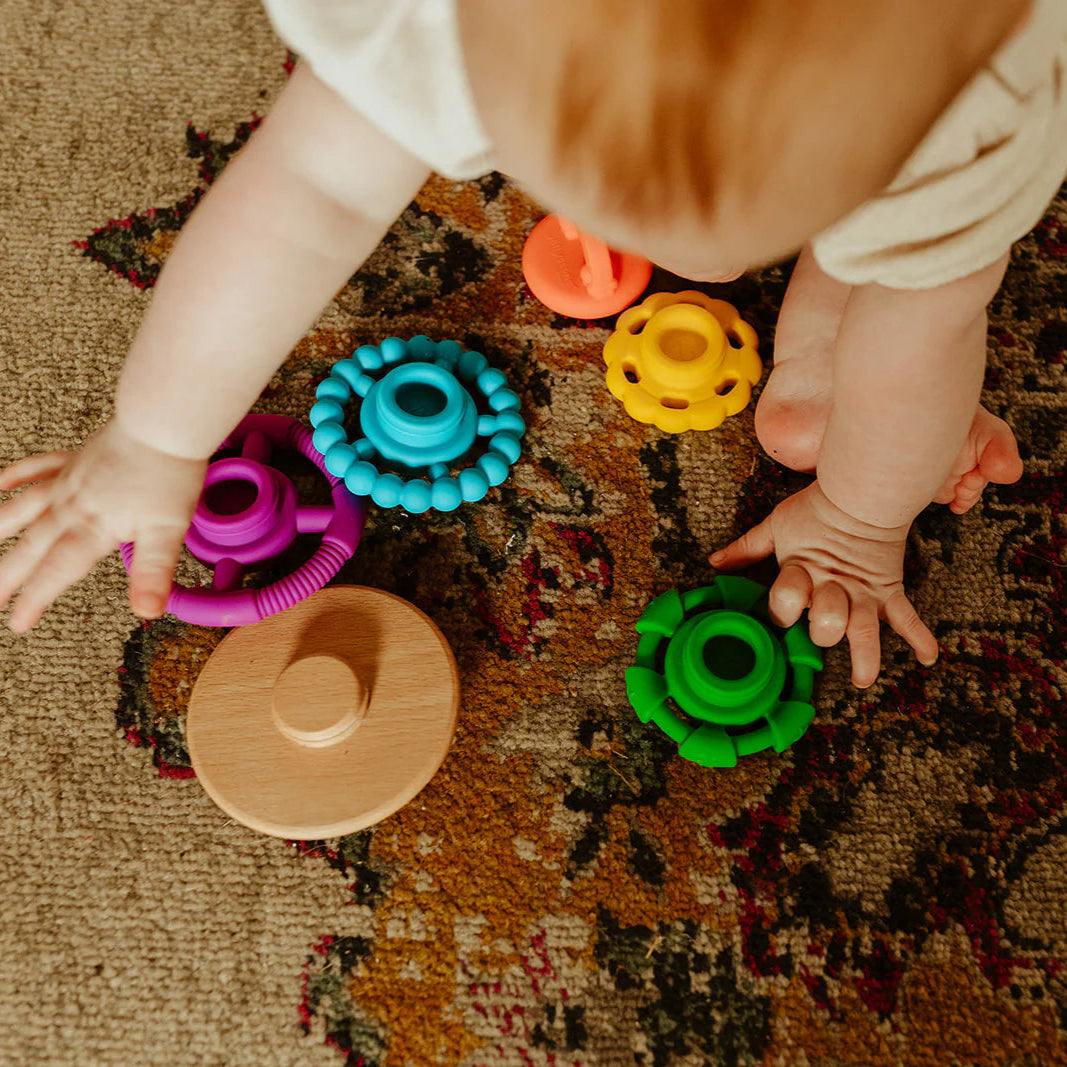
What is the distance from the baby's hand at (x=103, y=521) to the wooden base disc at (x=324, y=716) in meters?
0.09

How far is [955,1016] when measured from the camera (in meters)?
0.56

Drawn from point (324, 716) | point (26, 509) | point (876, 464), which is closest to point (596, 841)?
point (324, 716)

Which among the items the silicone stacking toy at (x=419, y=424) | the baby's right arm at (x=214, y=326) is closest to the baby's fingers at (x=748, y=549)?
the silicone stacking toy at (x=419, y=424)

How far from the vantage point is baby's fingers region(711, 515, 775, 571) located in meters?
0.66

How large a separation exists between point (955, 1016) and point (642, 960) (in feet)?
0.61

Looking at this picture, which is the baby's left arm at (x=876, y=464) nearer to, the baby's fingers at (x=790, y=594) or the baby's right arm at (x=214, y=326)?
the baby's fingers at (x=790, y=594)

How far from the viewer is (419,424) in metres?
0.66

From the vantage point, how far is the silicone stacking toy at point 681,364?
706 millimetres

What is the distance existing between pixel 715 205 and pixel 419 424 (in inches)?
14.4

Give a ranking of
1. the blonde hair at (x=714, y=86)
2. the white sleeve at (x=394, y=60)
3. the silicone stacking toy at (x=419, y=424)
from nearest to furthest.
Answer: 1. the blonde hair at (x=714, y=86)
2. the white sleeve at (x=394, y=60)
3. the silicone stacking toy at (x=419, y=424)

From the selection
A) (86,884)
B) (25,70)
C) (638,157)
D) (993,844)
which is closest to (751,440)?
(993,844)

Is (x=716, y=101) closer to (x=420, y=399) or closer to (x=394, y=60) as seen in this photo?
(x=394, y=60)

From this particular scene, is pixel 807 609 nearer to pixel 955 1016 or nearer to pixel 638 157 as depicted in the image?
pixel 955 1016

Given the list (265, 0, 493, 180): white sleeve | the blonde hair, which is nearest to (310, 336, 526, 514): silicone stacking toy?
(265, 0, 493, 180): white sleeve
